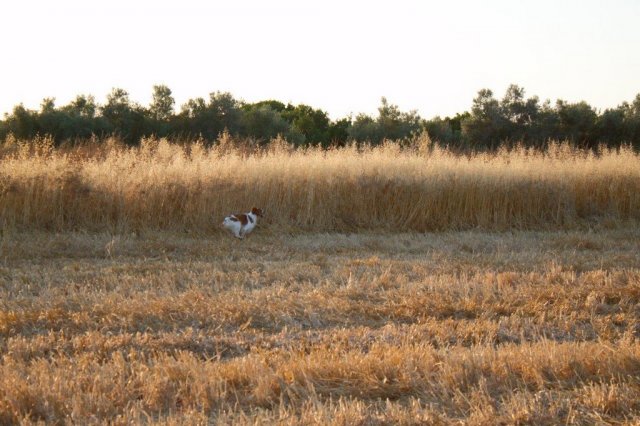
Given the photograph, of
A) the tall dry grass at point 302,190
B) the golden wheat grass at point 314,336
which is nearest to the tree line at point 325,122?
the tall dry grass at point 302,190

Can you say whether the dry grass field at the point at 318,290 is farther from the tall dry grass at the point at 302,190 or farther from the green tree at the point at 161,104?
the green tree at the point at 161,104

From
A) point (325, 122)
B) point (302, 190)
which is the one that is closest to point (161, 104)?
point (325, 122)

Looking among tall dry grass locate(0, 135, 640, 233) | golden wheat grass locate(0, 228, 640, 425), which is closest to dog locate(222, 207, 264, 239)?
tall dry grass locate(0, 135, 640, 233)

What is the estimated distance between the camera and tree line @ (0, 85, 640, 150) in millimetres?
25938

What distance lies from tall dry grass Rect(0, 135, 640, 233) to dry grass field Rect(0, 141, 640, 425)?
4cm

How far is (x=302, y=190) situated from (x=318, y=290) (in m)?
5.98

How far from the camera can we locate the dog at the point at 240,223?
11383 mm

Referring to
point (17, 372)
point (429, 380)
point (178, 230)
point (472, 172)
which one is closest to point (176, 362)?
point (17, 372)

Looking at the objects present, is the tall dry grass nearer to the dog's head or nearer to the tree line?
the dog's head

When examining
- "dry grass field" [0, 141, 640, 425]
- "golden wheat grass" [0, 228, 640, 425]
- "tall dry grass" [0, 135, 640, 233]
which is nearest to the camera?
"golden wheat grass" [0, 228, 640, 425]

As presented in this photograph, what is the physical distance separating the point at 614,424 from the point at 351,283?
3951mm

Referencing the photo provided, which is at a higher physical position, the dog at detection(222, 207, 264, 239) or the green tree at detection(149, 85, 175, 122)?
the green tree at detection(149, 85, 175, 122)

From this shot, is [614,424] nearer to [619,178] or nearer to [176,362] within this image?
[176,362]

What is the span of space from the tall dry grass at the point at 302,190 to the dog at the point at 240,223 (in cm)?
79
